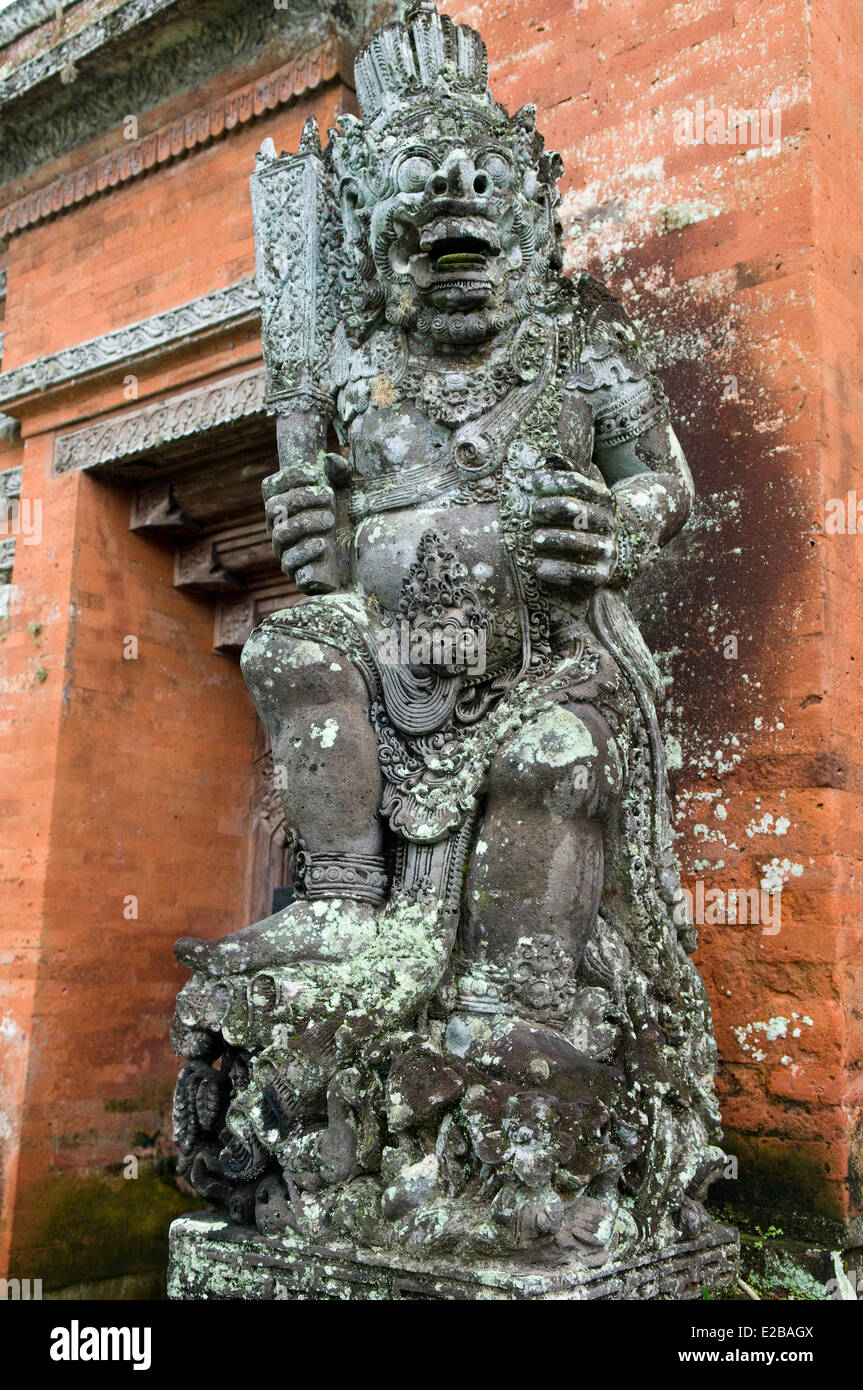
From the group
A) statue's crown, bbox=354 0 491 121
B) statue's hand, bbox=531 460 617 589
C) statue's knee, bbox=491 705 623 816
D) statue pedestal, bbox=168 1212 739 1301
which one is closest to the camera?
statue pedestal, bbox=168 1212 739 1301

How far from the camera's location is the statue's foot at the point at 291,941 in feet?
A: 9.61

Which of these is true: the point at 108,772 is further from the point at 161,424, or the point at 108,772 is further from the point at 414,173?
the point at 414,173

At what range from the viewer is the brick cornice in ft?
18.8

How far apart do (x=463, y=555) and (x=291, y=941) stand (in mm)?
1081

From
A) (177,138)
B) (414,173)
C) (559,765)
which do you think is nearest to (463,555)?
(559,765)

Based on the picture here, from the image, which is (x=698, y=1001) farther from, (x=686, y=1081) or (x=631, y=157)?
(x=631, y=157)

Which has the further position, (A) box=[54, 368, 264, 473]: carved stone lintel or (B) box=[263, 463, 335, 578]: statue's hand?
(A) box=[54, 368, 264, 473]: carved stone lintel

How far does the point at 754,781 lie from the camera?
3.85 m

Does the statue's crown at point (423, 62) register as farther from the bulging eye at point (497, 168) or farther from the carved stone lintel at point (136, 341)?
the carved stone lintel at point (136, 341)

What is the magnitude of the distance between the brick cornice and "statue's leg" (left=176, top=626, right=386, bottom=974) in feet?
12.3

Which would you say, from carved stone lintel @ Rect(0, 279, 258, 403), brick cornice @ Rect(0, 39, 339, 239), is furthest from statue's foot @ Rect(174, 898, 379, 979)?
brick cornice @ Rect(0, 39, 339, 239)

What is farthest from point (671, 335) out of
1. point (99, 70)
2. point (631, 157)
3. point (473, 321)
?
point (99, 70)

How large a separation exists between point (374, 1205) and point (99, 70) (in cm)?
604

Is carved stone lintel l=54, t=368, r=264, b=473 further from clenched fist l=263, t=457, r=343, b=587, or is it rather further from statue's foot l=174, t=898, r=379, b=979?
statue's foot l=174, t=898, r=379, b=979
